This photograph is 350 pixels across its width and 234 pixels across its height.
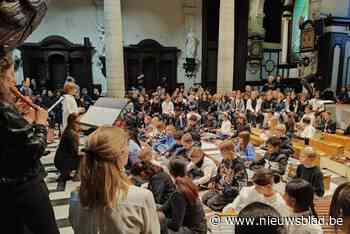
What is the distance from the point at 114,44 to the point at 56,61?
4900 mm

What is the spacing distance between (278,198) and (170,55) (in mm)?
14823

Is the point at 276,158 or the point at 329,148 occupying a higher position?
the point at 276,158

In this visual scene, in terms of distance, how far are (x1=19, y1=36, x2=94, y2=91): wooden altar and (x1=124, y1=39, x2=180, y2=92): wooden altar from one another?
2.02 m

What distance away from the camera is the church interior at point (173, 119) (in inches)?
57.2

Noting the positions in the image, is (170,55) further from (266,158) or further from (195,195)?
(195,195)

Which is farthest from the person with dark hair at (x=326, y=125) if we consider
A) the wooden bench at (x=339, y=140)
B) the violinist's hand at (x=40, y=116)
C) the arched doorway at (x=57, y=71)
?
the arched doorway at (x=57, y=71)

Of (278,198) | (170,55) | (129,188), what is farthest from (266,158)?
(170,55)

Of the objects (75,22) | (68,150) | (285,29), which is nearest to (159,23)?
(75,22)

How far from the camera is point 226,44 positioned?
13.0m

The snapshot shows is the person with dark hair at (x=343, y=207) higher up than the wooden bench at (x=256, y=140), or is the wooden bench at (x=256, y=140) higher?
the person with dark hair at (x=343, y=207)

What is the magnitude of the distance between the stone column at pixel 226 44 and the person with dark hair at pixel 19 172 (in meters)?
12.0

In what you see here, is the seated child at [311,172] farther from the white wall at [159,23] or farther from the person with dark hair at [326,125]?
the white wall at [159,23]

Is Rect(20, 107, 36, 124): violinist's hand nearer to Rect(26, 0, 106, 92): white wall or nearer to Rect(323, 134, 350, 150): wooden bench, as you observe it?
Rect(323, 134, 350, 150): wooden bench

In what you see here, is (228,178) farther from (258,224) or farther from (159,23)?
(159,23)
